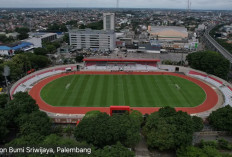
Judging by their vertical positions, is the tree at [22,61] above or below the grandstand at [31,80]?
above

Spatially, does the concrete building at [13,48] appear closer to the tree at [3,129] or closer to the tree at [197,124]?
the tree at [3,129]

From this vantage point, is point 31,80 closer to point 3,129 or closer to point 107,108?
point 107,108

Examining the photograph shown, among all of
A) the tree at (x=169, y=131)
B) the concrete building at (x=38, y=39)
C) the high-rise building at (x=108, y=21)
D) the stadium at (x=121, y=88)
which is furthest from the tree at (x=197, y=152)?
the high-rise building at (x=108, y=21)

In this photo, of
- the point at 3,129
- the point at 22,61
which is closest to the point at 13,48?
the point at 22,61

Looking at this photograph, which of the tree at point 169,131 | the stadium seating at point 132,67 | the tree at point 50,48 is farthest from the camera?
the tree at point 50,48

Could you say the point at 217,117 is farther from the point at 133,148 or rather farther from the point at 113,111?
the point at 113,111

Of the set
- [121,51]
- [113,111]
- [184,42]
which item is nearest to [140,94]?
[113,111]

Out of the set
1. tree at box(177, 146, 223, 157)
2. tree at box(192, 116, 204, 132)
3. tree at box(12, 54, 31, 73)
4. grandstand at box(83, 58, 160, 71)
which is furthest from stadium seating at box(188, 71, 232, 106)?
tree at box(12, 54, 31, 73)
